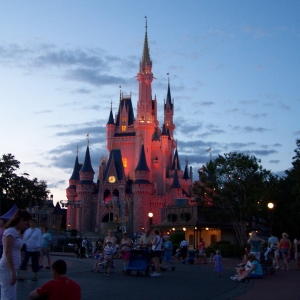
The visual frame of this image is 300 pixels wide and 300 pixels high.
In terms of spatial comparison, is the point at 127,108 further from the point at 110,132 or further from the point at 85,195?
the point at 85,195

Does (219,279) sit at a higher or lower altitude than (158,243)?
lower

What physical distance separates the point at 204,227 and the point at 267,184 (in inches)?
267

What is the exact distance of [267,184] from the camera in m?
45.1

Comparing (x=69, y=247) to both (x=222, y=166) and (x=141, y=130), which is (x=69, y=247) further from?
(x=141, y=130)

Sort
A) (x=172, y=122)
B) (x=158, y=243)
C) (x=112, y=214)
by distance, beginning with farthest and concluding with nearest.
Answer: (x=172, y=122), (x=112, y=214), (x=158, y=243)

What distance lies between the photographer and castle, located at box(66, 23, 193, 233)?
85.6m

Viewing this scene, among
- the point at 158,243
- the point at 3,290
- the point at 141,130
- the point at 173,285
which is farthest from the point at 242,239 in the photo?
the point at 141,130

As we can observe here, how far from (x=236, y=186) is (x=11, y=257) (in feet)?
123

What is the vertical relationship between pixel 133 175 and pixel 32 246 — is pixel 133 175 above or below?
above

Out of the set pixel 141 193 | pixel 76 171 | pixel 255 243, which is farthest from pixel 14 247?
pixel 76 171

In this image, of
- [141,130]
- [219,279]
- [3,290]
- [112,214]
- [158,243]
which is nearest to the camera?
[3,290]

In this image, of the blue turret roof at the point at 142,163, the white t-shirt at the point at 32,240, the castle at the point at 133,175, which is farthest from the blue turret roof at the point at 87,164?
the white t-shirt at the point at 32,240

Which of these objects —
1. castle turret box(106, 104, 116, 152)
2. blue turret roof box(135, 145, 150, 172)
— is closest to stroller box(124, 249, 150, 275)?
blue turret roof box(135, 145, 150, 172)

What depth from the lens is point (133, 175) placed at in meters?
95.2
